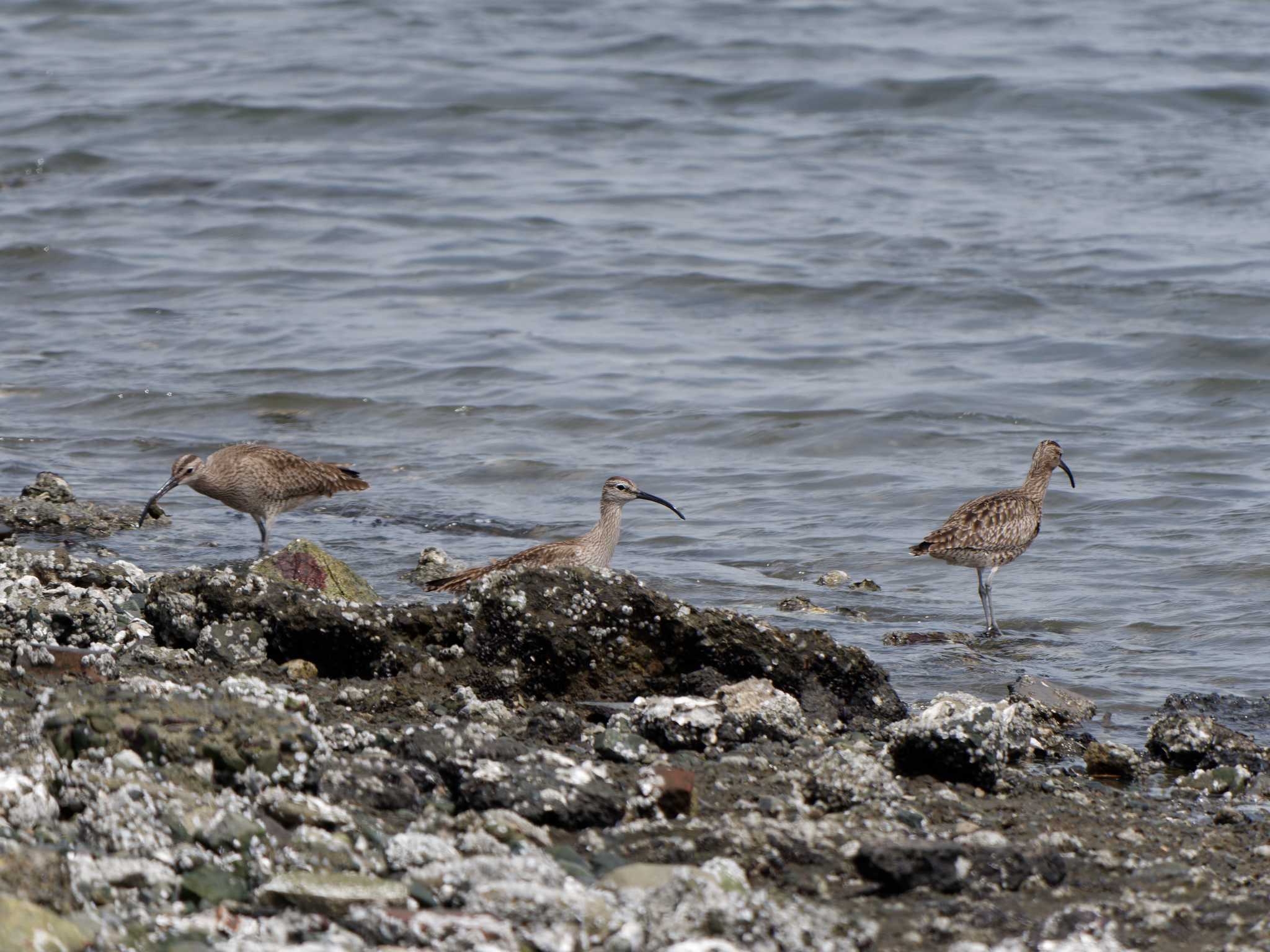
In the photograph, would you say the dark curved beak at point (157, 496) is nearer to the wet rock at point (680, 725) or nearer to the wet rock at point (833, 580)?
the wet rock at point (833, 580)

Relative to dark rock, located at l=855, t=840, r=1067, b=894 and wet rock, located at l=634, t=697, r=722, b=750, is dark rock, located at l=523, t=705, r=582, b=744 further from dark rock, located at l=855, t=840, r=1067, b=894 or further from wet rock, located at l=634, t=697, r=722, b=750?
dark rock, located at l=855, t=840, r=1067, b=894

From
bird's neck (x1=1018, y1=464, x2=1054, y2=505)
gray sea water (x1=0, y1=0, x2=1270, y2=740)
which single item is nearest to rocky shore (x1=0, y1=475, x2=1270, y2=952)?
gray sea water (x1=0, y1=0, x2=1270, y2=740)

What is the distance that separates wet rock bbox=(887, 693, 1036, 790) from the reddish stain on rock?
3.32m

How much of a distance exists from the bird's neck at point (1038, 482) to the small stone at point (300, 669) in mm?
5778

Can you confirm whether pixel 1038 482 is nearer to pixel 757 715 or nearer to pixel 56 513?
pixel 757 715

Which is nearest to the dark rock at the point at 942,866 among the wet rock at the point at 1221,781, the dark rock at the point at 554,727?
the dark rock at the point at 554,727

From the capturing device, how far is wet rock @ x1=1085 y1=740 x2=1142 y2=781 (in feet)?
21.9

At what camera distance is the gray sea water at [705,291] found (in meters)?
10.9

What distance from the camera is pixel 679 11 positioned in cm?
2984

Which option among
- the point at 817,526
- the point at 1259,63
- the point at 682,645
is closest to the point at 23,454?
the point at 817,526

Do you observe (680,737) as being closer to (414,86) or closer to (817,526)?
(817,526)

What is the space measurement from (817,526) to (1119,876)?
20.5 feet

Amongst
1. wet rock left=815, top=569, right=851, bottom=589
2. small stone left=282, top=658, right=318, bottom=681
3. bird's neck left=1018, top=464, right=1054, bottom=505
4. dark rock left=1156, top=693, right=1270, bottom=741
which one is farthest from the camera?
bird's neck left=1018, top=464, right=1054, bottom=505

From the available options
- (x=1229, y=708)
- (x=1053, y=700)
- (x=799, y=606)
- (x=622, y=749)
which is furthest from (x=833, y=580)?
(x=622, y=749)
